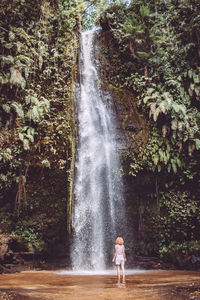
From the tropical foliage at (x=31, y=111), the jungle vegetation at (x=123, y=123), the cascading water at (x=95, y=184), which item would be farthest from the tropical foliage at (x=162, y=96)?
the tropical foliage at (x=31, y=111)

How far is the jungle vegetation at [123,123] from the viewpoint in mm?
11727

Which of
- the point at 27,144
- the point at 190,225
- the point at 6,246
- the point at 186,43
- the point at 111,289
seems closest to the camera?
the point at 111,289

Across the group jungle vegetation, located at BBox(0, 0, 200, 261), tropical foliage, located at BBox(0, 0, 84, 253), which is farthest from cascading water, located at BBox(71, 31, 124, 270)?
tropical foliage, located at BBox(0, 0, 84, 253)

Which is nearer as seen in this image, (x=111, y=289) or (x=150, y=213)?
(x=111, y=289)

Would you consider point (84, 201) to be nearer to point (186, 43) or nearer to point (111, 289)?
point (111, 289)

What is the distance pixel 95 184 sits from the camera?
11.8m

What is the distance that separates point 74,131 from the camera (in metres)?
12.5

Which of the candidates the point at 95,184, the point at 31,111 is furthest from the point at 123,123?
the point at 31,111

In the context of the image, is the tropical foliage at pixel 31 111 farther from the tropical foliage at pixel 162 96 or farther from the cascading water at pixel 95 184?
the tropical foliage at pixel 162 96

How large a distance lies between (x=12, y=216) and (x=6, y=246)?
6.64ft

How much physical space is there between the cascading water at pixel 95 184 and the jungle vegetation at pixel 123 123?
0.58 m

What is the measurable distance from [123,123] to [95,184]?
3203 millimetres

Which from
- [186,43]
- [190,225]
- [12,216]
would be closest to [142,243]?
[190,225]

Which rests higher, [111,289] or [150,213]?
[150,213]
